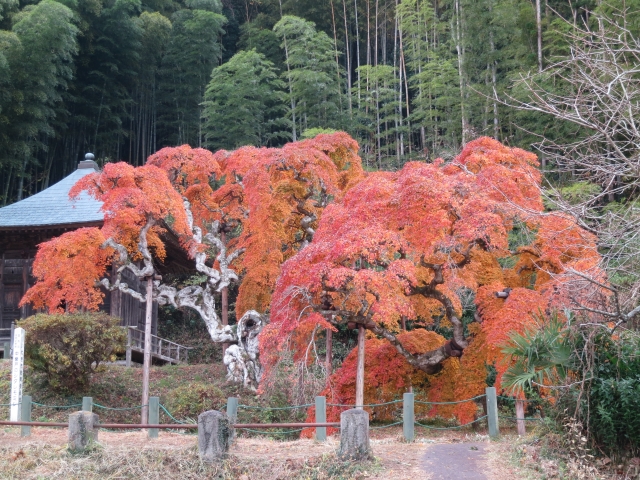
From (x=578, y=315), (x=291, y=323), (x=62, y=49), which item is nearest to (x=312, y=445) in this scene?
(x=291, y=323)

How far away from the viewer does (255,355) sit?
46.6 ft

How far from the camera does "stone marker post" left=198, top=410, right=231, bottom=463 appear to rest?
294 inches

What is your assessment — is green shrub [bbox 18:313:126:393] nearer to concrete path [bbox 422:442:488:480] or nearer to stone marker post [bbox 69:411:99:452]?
stone marker post [bbox 69:411:99:452]

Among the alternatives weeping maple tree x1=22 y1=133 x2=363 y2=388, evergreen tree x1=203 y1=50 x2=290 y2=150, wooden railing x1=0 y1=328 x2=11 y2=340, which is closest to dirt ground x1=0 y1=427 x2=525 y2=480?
weeping maple tree x1=22 y1=133 x2=363 y2=388

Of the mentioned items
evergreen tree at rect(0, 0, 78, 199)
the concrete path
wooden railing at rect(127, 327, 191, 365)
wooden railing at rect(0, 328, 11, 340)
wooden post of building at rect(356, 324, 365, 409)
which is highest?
evergreen tree at rect(0, 0, 78, 199)

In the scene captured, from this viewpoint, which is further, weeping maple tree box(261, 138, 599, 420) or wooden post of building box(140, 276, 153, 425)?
wooden post of building box(140, 276, 153, 425)

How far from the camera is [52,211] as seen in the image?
16.9 m

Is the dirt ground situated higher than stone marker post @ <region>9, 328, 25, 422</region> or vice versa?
stone marker post @ <region>9, 328, 25, 422</region>

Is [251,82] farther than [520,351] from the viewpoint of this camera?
Yes

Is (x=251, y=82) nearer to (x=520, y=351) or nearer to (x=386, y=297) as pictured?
(x=386, y=297)

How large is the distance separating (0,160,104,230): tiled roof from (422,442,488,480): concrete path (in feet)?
36.4

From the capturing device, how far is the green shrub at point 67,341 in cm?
1236

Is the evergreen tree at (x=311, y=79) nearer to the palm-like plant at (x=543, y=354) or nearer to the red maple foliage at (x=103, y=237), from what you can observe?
the red maple foliage at (x=103, y=237)

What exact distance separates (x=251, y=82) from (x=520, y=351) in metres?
19.8
